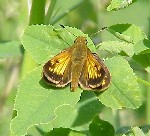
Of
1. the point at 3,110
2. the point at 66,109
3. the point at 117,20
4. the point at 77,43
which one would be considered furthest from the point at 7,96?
the point at 77,43

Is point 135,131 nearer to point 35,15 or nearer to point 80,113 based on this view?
point 80,113

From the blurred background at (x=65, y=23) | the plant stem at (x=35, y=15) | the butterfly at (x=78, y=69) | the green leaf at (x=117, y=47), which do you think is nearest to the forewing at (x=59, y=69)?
the butterfly at (x=78, y=69)

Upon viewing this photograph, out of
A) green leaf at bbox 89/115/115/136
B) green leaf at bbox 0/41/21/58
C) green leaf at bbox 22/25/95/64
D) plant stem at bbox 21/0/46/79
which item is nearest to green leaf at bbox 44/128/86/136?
green leaf at bbox 89/115/115/136

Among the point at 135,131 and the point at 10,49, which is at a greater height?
the point at 10,49

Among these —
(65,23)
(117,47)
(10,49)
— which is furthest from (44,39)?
(65,23)

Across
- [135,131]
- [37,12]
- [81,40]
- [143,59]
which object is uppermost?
[37,12]

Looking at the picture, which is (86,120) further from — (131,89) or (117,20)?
(117,20)

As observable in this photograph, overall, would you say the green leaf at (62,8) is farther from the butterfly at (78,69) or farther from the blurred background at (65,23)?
the butterfly at (78,69)
